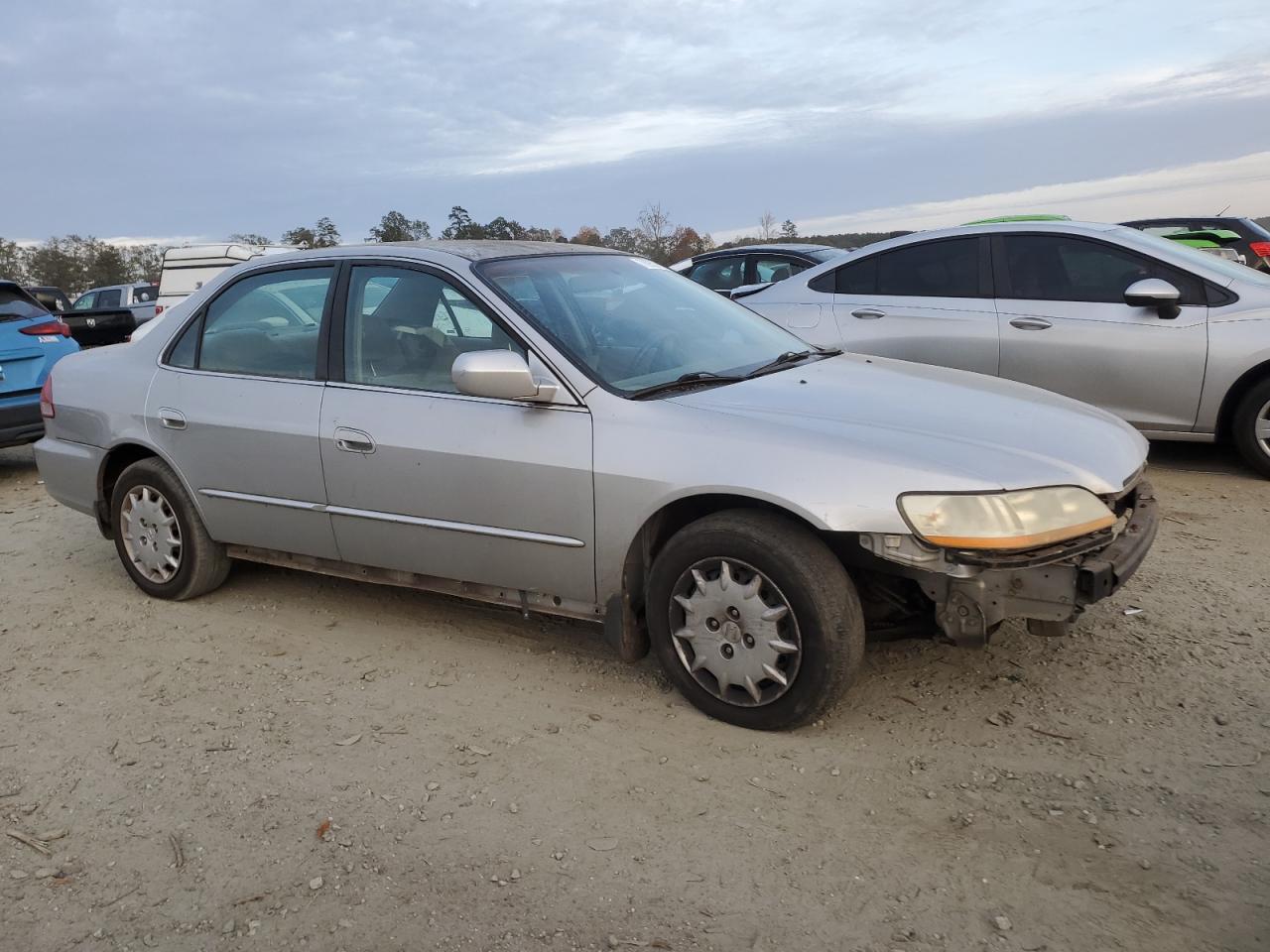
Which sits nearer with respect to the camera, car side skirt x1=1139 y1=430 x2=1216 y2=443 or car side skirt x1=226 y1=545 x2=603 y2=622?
car side skirt x1=226 y1=545 x2=603 y2=622

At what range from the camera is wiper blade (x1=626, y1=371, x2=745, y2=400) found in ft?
11.6

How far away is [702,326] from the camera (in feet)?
13.8

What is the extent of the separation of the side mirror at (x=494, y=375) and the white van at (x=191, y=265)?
14795 millimetres

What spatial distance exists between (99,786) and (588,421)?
199 centimetres

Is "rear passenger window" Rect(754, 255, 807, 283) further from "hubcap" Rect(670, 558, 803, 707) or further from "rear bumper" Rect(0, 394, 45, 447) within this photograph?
"hubcap" Rect(670, 558, 803, 707)

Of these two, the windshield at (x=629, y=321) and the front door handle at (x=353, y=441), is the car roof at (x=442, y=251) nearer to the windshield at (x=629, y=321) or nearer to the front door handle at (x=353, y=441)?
the windshield at (x=629, y=321)

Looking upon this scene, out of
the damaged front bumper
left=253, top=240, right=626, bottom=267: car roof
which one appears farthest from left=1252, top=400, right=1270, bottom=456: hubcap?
left=253, top=240, right=626, bottom=267: car roof

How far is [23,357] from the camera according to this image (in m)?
7.85

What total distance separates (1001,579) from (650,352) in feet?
5.14

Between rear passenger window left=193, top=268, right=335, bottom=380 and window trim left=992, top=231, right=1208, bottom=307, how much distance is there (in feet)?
14.1

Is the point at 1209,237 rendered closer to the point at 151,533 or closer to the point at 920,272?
the point at 920,272

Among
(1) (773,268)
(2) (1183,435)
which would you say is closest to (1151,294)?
(2) (1183,435)

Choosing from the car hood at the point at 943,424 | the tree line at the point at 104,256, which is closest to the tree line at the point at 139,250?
the tree line at the point at 104,256

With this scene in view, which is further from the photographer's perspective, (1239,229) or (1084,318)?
(1239,229)
